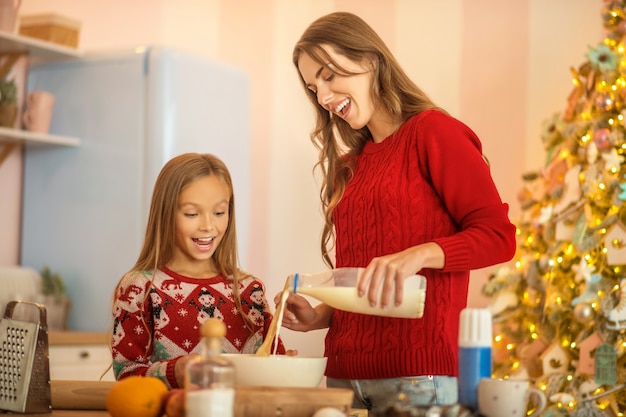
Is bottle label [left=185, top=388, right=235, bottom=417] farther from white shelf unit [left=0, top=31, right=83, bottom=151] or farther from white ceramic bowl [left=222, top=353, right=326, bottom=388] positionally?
white shelf unit [left=0, top=31, right=83, bottom=151]

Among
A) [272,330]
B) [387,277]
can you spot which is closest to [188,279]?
[272,330]

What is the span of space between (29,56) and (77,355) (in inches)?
48.7

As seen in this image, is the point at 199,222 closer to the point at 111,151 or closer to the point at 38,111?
the point at 111,151

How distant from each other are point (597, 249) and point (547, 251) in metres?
0.20

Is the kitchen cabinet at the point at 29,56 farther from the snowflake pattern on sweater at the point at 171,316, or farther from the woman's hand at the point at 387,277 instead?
the woman's hand at the point at 387,277

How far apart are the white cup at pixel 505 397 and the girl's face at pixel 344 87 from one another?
2.15ft

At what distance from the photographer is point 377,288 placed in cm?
132

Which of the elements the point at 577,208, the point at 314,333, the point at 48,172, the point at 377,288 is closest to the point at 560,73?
the point at 577,208

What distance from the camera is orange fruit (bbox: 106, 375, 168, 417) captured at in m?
1.15

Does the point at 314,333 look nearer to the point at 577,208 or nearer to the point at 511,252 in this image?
the point at 577,208

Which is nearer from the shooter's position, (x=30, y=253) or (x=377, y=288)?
(x=377, y=288)

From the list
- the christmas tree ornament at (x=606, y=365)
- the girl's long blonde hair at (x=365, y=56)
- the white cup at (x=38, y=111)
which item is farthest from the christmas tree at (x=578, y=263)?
the white cup at (x=38, y=111)

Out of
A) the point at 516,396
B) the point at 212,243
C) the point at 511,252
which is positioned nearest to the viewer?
the point at 516,396

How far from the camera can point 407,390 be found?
1512 millimetres
